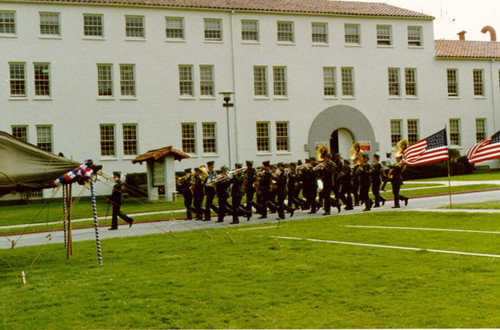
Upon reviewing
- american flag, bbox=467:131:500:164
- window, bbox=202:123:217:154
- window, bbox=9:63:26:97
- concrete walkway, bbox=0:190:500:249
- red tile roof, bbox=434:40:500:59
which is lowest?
concrete walkway, bbox=0:190:500:249

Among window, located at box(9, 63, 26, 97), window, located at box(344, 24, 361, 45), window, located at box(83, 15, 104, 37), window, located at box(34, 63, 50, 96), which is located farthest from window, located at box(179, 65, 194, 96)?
window, located at box(344, 24, 361, 45)

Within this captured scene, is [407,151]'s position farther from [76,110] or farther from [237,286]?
[76,110]

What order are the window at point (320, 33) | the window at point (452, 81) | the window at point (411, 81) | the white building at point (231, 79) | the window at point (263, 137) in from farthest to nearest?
1. the window at point (452, 81)
2. the window at point (411, 81)
3. the window at point (320, 33)
4. the window at point (263, 137)
5. the white building at point (231, 79)

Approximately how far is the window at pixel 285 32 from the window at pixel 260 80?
9.07 ft

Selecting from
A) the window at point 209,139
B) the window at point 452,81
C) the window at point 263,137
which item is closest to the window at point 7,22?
the window at point 209,139

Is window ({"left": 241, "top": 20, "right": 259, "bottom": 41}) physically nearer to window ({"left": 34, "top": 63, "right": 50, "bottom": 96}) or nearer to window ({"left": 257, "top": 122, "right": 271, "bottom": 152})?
window ({"left": 257, "top": 122, "right": 271, "bottom": 152})

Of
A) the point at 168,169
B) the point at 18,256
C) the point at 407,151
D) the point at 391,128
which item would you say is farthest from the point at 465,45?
the point at 18,256

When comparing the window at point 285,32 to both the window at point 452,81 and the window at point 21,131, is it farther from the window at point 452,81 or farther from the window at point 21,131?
the window at point 21,131

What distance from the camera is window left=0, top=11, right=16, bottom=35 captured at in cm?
3894

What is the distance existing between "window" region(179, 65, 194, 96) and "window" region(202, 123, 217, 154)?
8.40 feet

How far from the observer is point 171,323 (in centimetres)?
760

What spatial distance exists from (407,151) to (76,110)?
992 inches

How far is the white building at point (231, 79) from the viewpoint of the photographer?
131ft

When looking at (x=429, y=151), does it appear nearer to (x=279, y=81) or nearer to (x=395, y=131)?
(x=279, y=81)
